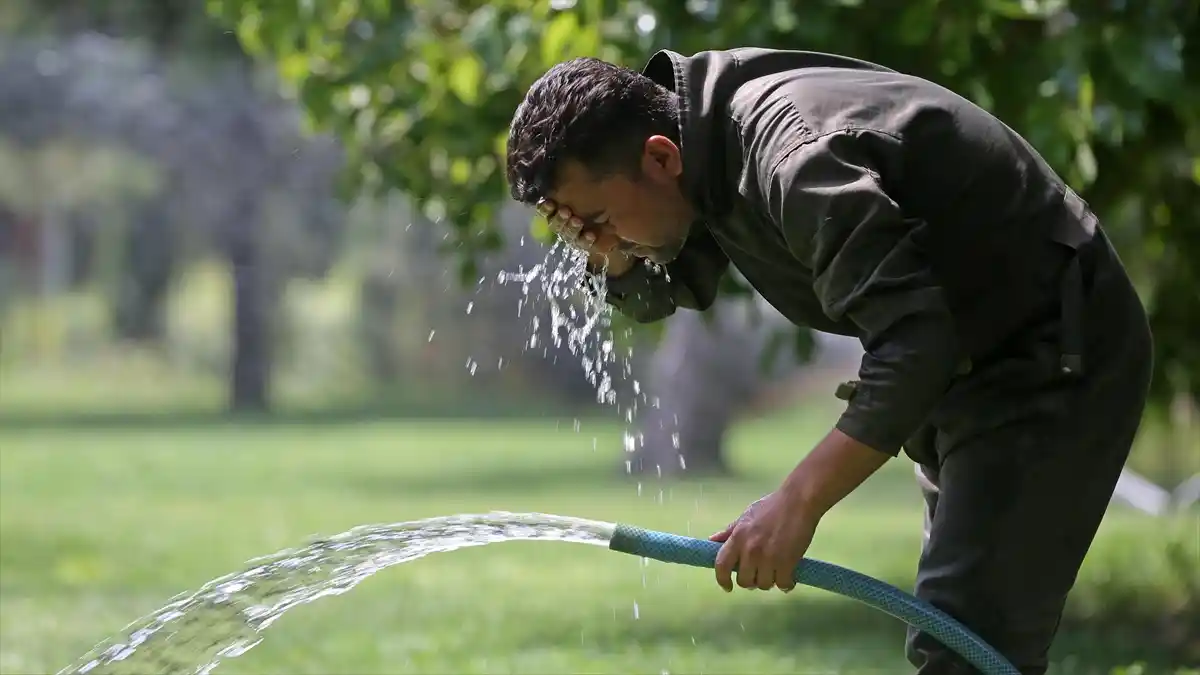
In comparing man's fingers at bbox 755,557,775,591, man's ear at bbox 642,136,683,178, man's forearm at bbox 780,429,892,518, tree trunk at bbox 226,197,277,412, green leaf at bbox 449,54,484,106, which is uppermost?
man's ear at bbox 642,136,683,178

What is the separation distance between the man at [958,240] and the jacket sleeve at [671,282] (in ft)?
1.11

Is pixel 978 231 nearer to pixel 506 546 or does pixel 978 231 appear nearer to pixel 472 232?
pixel 472 232

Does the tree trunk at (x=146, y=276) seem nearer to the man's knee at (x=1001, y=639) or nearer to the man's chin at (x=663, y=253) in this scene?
the man's chin at (x=663, y=253)

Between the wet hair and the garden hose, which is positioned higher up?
the wet hair

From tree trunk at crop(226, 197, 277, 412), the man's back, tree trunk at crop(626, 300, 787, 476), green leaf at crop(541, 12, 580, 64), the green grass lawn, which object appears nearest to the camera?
the man's back

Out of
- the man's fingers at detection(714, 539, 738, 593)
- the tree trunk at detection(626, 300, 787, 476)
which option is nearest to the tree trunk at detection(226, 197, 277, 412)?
the tree trunk at detection(626, 300, 787, 476)

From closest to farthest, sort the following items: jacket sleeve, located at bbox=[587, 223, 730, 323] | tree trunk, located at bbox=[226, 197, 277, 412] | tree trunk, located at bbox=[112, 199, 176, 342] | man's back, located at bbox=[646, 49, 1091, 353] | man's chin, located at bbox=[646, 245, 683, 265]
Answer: man's back, located at bbox=[646, 49, 1091, 353], man's chin, located at bbox=[646, 245, 683, 265], jacket sleeve, located at bbox=[587, 223, 730, 323], tree trunk, located at bbox=[226, 197, 277, 412], tree trunk, located at bbox=[112, 199, 176, 342]

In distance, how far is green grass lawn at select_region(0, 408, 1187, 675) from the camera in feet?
20.0

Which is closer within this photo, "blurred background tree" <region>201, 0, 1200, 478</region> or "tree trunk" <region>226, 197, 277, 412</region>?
"blurred background tree" <region>201, 0, 1200, 478</region>

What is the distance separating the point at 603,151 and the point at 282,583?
1.23 metres

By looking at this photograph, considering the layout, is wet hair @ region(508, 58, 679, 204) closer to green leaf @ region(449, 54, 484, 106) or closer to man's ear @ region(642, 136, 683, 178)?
man's ear @ region(642, 136, 683, 178)

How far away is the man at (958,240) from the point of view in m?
2.70

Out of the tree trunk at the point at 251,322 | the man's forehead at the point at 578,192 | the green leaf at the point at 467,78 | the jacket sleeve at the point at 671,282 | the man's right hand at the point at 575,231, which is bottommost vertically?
the tree trunk at the point at 251,322

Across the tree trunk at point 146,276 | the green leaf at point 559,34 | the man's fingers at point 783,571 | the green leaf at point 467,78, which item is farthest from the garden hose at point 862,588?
the tree trunk at point 146,276
